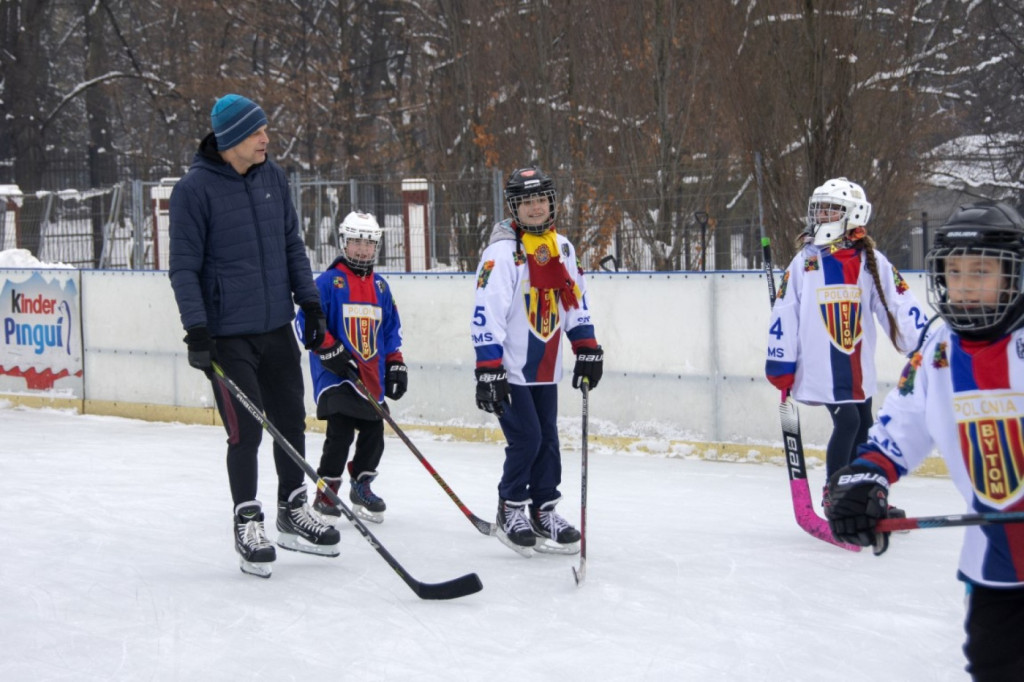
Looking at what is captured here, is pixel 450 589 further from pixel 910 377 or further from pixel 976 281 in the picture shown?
pixel 976 281

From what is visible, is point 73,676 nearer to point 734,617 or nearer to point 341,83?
point 734,617

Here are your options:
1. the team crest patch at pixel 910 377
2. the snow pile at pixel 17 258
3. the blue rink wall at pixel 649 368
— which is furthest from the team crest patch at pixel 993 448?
the snow pile at pixel 17 258

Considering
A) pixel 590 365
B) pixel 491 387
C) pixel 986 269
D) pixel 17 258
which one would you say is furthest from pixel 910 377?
pixel 17 258

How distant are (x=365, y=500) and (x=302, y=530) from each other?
72 cm

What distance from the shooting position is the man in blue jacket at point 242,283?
12.2 feet

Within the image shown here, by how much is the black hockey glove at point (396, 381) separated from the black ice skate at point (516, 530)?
0.72 metres

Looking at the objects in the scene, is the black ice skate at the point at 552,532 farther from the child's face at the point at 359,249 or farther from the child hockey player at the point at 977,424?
the child hockey player at the point at 977,424

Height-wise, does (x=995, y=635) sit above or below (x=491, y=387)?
below

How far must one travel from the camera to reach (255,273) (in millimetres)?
3844

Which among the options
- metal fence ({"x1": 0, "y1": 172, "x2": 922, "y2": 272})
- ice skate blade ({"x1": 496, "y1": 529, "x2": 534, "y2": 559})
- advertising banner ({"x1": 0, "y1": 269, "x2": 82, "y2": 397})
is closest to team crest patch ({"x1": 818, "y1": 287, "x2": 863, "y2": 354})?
ice skate blade ({"x1": 496, "y1": 529, "x2": 534, "y2": 559})

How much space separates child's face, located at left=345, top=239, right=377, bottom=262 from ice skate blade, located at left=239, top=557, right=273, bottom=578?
133 centimetres

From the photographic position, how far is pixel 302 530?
13.3 ft

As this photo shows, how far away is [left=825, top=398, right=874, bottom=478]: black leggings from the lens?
4.15m

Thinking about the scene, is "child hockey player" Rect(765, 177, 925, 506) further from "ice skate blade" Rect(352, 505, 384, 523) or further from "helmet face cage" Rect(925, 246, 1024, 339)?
"helmet face cage" Rect(925, 246, 1024, 339)
